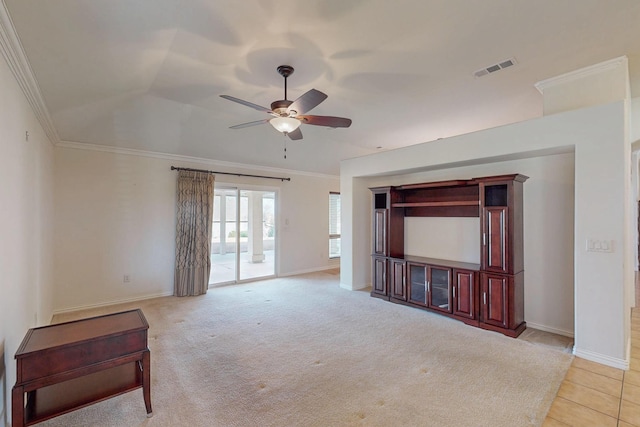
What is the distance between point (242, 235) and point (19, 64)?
14.3ft

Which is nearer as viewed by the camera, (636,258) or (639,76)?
(639,76)

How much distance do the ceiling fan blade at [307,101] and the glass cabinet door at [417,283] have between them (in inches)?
118

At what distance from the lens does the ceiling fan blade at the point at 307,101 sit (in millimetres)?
2242

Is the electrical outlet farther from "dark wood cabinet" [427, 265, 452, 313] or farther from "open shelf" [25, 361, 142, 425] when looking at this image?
"open shelf" [25, 361, 142, 425]

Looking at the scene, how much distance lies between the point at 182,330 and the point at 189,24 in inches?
130

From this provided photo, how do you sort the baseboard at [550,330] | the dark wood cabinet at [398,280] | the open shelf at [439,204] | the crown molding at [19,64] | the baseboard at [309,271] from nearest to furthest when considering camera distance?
the crown molding at [19,64]
the baseboard at [550,330]
the open shelf at [439,204]
the dark wood cabinet at [398,280]
the baseboard at [309,271]

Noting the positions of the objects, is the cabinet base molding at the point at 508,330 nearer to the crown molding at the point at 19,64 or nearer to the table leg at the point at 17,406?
the table leg at the point at 17,406

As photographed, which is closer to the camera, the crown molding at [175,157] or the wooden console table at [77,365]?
the wooden console table at [77,365]

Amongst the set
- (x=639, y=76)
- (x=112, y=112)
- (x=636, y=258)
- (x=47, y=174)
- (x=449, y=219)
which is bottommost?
(x=636, y=258)

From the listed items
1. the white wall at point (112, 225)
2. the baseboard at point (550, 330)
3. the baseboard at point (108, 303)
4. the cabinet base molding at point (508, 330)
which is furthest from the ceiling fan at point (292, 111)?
the baseboard at point (108, 303)

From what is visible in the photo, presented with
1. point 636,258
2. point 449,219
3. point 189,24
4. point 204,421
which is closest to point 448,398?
point 204,421

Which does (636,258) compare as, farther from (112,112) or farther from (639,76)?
(112,112)

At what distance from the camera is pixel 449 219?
4.54 meters

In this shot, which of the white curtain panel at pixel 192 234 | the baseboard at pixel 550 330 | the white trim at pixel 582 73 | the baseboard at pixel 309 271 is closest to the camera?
the white trim at pixel 582 73
